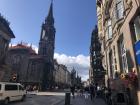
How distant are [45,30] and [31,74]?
72.8 feet

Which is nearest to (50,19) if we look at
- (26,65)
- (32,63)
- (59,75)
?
(32,63)

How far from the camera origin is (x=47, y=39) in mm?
80062

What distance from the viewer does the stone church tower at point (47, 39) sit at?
78125mm

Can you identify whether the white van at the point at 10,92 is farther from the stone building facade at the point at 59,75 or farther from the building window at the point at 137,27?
the stone building facade at the point at 59,75

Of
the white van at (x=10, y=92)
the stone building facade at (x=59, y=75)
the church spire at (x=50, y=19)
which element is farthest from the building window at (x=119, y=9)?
the stone building facade at (x=59, y=75)

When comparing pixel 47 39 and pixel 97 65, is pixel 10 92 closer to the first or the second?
pixel 97 65

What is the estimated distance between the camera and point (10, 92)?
19.1m

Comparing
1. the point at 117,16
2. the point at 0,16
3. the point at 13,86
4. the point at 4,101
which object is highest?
the point at 0,16

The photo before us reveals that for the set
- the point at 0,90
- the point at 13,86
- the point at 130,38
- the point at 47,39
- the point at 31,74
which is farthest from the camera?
the point at 47,39

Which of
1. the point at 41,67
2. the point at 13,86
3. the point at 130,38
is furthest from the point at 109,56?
the point at 41,67

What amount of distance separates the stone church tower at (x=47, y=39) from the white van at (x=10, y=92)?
173 ft

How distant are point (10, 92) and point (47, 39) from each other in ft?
203

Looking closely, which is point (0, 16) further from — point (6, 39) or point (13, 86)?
point (13, 86)

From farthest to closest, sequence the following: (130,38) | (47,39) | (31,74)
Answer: (47,39) → (31,74) → (130,38)
